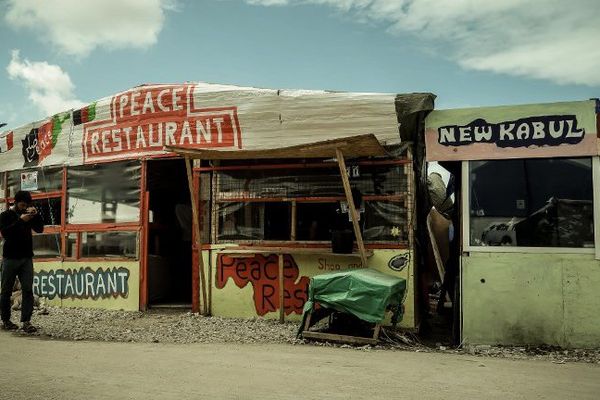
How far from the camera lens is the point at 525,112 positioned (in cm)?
756

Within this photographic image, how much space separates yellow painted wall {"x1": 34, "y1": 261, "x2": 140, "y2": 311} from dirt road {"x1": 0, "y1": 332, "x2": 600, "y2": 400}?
283cm

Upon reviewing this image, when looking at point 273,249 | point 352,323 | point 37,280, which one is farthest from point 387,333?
point 37,280

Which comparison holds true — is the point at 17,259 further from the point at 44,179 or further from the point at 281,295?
the point at 281,295

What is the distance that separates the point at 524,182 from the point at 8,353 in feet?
22.7

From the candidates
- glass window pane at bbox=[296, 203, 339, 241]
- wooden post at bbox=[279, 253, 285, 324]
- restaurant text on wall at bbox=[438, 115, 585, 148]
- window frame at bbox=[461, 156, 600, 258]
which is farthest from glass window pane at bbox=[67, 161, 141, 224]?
window frame at bbox=[461, 156, 600, 258]

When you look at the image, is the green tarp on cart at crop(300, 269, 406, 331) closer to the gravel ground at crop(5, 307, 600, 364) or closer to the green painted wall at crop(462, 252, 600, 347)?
the gravel ground at crop(5, 307, 600, 364)

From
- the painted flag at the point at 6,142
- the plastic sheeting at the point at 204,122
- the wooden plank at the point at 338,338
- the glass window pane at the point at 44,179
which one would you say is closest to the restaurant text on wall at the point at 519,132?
the plastic sheeting at the point at 204,122

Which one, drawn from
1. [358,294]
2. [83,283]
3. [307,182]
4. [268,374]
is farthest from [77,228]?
[268,374]

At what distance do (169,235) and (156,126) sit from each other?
2.58m

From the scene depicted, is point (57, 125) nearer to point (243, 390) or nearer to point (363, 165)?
point (363, 165)

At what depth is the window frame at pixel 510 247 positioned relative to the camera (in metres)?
7.27

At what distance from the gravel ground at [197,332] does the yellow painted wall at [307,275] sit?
0.21 m

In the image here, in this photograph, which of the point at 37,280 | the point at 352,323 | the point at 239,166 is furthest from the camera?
the point at 37,280

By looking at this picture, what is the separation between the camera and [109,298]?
33.3 ft
